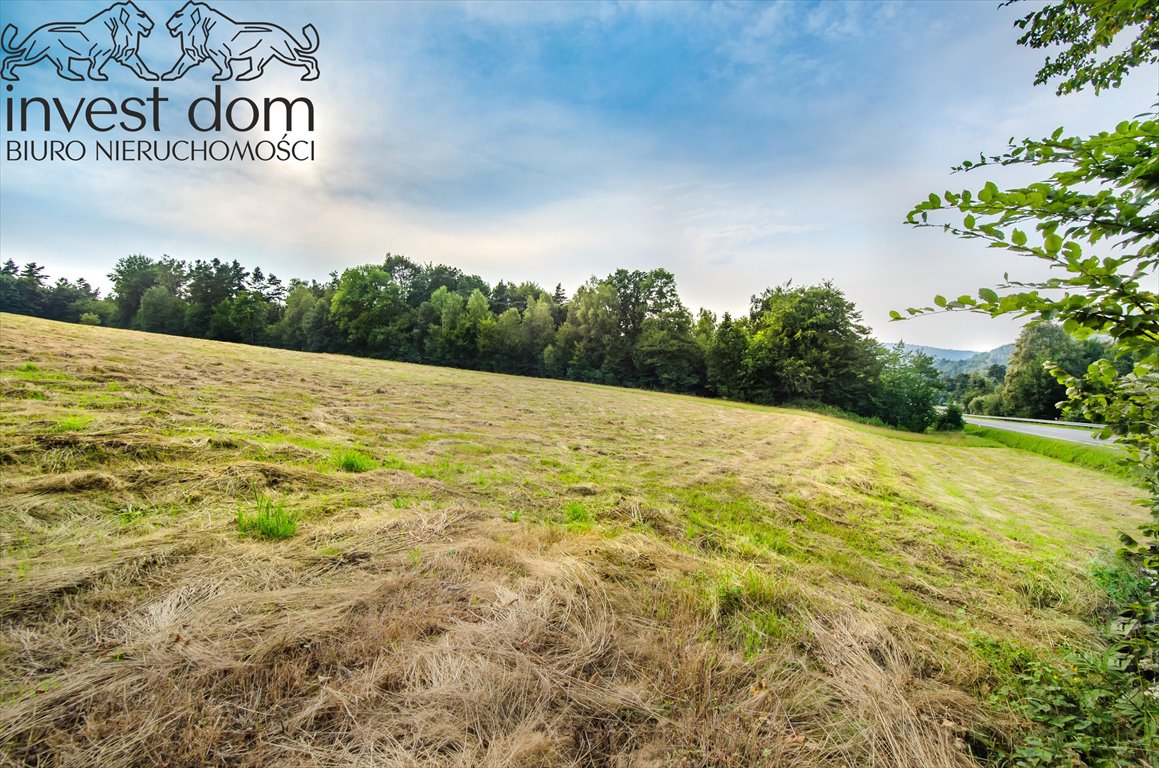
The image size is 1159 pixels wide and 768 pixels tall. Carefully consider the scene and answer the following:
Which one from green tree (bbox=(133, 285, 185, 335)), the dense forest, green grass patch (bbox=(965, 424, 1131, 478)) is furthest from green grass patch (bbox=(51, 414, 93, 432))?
green tree (bbox=(133, 285, 185, 335))

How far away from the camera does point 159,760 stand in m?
1.43

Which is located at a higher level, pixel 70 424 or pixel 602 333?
pixel 602 333

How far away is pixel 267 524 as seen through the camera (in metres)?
3.12

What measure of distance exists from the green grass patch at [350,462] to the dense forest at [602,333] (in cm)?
3385

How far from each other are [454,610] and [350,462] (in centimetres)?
339

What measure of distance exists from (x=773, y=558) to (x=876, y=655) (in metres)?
1.49

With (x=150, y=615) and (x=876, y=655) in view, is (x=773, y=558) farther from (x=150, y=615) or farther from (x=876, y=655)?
(x=150, y=615)

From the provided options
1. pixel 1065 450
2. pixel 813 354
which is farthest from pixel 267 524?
pixel 813 354

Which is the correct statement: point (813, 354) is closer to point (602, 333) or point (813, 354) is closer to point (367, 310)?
point (602, 333)

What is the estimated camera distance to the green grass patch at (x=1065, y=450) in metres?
13.3

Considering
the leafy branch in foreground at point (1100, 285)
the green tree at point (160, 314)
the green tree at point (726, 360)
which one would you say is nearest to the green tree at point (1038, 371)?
the green tree at point (726, 360)

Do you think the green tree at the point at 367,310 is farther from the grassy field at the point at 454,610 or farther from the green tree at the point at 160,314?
the grassy field at the point at 454,610

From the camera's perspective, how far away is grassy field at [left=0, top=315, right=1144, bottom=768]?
1.65 metres

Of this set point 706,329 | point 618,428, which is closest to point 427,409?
point 618,428
